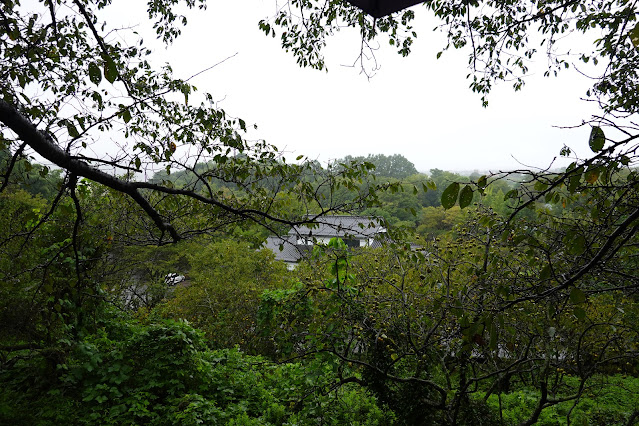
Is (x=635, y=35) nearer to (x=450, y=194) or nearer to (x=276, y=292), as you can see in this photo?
(x=450, y=194)

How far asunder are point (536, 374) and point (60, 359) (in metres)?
6.42

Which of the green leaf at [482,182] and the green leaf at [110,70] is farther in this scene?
the green leaf at [110,70]

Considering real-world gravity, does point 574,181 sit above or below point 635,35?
below

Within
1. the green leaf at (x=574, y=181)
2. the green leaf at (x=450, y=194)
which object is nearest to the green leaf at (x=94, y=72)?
the green leaf at (x=450, y=194)

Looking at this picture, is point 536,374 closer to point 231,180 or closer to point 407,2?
point 231,180

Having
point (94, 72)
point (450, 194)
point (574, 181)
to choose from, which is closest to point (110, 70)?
point (94, 72)

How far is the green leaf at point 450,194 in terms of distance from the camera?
1096 millimetres

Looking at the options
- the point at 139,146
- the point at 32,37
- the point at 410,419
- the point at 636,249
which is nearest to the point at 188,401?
the point at 410,419

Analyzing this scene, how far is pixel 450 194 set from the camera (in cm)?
111

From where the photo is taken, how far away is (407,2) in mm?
1105

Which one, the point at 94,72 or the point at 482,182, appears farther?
the point at 94,72

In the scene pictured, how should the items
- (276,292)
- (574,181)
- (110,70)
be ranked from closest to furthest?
(574,181)
(110,70)
(276,292)

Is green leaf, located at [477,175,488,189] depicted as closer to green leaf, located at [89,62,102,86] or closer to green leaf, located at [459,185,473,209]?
green leaf, located at [459,185,473,209]

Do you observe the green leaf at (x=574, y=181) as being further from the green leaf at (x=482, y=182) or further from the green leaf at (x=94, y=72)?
the green leaf at (x=94, y=72)
